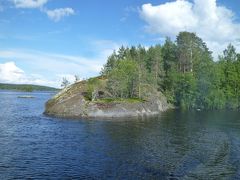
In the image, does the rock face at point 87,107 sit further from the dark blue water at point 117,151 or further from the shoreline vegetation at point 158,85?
the dark blue water at point 117,151

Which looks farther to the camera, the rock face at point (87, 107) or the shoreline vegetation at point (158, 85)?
the shoreline vegetation at point (158, 85)

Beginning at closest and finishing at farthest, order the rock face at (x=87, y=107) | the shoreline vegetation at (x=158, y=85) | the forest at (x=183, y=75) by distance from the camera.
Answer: the rock face at (x=87, y=107) → the shoreline vegetation at (x=158, y=85) → the forest at (x=183, y=75)

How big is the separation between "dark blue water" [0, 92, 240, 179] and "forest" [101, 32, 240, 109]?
134 ft

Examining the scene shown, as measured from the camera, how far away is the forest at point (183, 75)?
112000 millimetres

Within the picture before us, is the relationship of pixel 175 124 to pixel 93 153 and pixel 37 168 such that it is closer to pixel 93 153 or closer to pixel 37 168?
pixel 93 153

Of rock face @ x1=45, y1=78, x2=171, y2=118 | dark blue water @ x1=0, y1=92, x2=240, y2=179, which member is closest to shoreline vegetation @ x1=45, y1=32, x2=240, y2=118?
rock face @ x1=45, y1=78, x2=171, y2=118

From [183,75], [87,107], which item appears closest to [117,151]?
[87,107]

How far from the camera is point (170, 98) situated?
131000 millimetres

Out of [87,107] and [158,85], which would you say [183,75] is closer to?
[158,85]

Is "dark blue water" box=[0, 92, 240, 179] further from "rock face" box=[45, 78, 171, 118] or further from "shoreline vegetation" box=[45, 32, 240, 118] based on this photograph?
"shoreline vegetation" box=[45, 32, 240, 118]

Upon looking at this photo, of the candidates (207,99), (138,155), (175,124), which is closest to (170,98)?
(207,99)

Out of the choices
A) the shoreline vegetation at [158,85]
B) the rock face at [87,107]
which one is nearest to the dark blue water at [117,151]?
the rock face at [87,107]

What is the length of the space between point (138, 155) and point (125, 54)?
12127 centimetres

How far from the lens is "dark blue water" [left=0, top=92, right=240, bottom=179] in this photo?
36.3 meters
